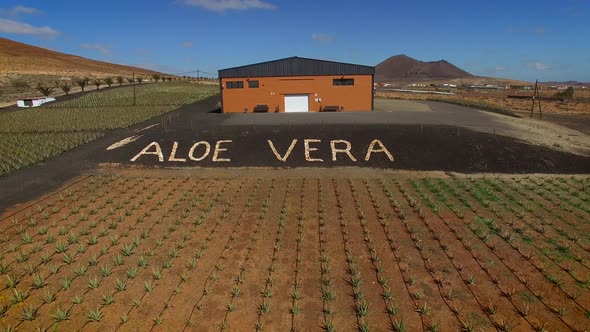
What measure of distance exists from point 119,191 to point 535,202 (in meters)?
19.4

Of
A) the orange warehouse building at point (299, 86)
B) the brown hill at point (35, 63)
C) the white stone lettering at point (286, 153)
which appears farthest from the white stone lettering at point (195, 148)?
the brown hill at point (35, 63)

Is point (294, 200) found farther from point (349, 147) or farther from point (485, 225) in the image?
point (349, 147)

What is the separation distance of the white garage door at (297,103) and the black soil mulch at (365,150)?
52.0 ft

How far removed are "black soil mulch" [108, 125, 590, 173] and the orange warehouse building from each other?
15822 millimetres

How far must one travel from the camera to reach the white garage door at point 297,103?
44.0m

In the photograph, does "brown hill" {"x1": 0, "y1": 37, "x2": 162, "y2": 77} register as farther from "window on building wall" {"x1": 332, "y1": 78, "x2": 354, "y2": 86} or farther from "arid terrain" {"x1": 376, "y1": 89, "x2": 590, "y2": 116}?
"arid terrain" {"x1": 376, "y1": 89, "x2": 590, "y2": 116}

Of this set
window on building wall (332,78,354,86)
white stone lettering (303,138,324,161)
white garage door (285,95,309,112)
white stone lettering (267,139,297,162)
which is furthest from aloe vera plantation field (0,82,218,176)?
window on building wall (332,78,354,86)

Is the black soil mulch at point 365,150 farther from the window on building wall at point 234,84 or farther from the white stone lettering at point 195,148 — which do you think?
the window on building wall at point 234,84

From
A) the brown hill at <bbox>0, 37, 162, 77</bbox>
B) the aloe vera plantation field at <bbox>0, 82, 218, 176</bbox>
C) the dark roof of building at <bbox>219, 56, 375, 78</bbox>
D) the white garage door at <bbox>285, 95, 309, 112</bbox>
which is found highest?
the brown hill at <bbox>0, 37, 162, 77</bbox>

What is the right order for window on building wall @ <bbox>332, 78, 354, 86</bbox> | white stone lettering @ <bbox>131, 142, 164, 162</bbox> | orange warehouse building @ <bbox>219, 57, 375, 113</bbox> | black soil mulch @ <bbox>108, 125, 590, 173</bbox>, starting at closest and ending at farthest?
black soil mulch @ <bbox>108, 125, 590, 173</bbox>, white stone lettering @ <bbox>131, 142, 164, 162</bbox>, orange warehouse building @ <bbox>219, 57, 375, 113</bbox>, window on building wall @ <bbox>332, 78, 354, 86</bbox>

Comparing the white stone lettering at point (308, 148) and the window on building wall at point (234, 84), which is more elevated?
the window on building wall at point (234, 84)

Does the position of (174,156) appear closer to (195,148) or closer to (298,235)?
(195,148)

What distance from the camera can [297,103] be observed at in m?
44.1

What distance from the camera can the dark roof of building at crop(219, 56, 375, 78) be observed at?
1698 inches
